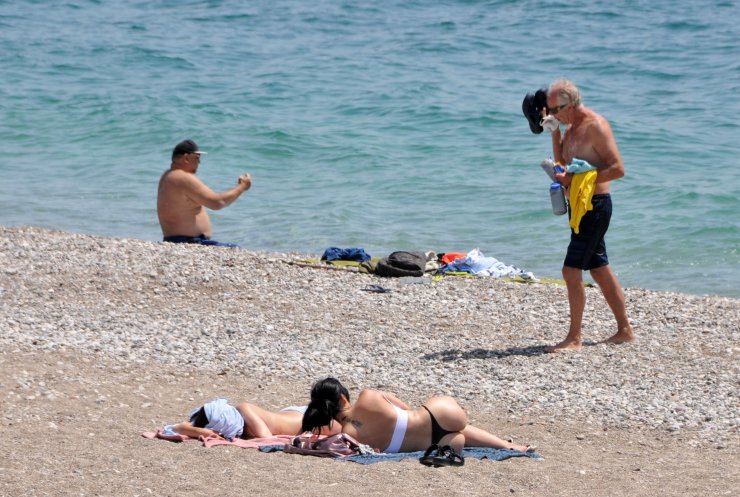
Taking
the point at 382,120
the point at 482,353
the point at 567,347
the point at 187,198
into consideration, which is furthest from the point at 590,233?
the point at 382,120

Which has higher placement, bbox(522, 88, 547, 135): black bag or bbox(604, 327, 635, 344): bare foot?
bbox(522, 88, 547, 135): black bag

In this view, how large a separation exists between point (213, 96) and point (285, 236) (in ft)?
30.1

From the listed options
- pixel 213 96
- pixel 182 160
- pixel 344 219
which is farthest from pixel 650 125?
pixel 182 160

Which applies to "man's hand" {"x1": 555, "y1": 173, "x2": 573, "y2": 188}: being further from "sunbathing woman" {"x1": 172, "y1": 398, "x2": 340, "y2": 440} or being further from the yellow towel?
"sunbathing woman" {"x1": 172, "y1": 398, "x2": 340, "y2": 440}

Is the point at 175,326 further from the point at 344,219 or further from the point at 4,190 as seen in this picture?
the point at 4,190

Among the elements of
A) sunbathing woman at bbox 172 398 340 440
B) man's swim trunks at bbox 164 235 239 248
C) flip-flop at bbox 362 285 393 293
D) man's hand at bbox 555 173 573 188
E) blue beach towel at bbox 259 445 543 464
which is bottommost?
man's swim trunks at bbox 164 235 239 248

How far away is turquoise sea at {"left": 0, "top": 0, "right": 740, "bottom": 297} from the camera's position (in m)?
14.2

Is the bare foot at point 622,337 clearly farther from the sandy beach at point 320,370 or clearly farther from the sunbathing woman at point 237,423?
the sunbathing woman at point 237,423

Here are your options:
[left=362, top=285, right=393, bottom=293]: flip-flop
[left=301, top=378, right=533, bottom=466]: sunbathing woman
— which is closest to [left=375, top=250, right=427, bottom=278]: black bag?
[left=362, top=285, right=393, bottom=293]: flip-flop

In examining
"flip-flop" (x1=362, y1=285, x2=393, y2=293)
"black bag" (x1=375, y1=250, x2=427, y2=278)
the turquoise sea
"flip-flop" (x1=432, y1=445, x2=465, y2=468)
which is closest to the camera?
"flip-flop" (x1=432, y1=445, x2=465, y2=468)

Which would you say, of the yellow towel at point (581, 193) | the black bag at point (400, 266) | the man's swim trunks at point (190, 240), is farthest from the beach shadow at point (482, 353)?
the man's swim trunks at point (190, 240)

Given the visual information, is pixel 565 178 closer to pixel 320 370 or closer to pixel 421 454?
pixel 320 370

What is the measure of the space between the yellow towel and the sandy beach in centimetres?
104

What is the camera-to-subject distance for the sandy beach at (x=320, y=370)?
5.59 m
